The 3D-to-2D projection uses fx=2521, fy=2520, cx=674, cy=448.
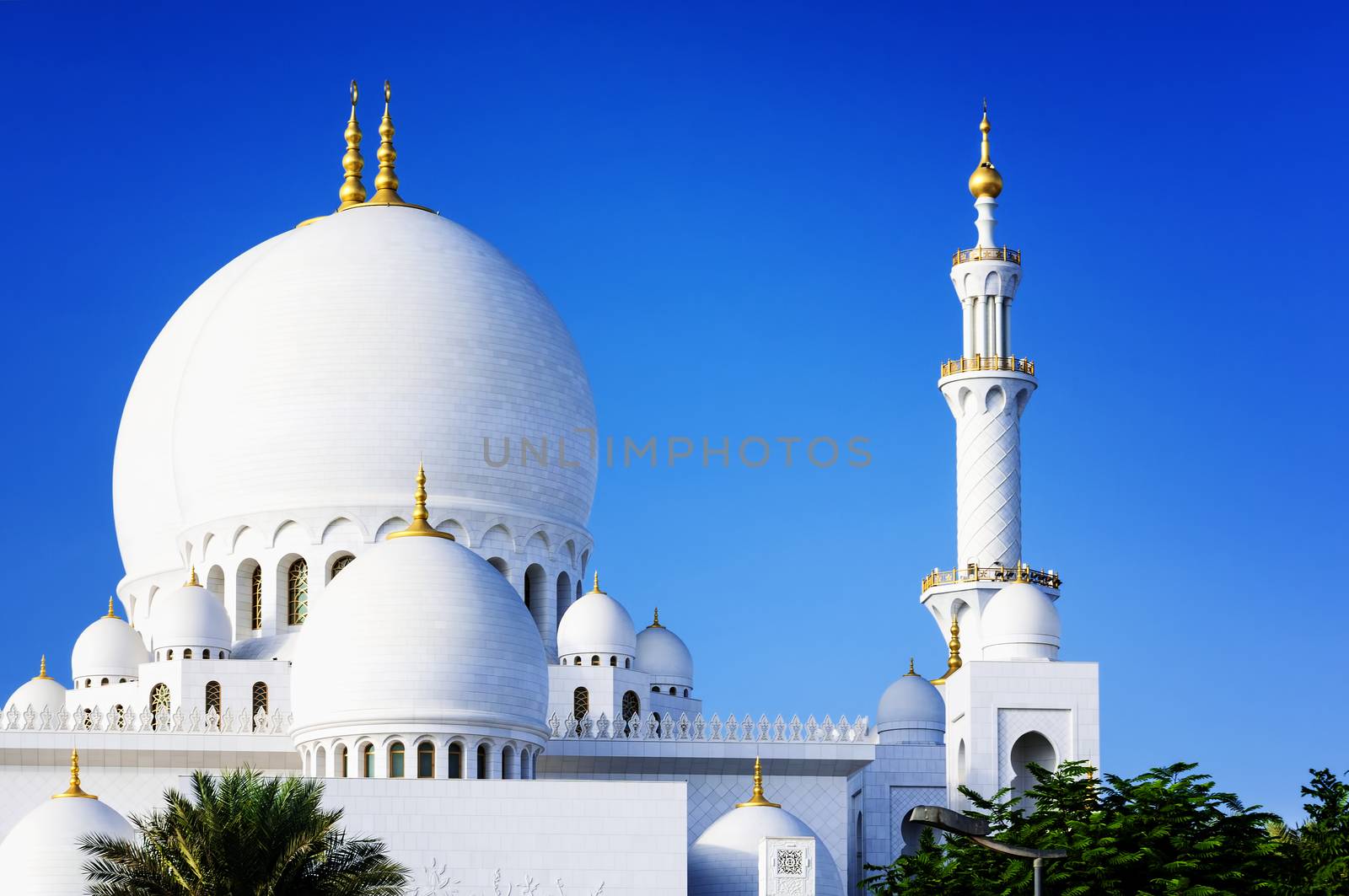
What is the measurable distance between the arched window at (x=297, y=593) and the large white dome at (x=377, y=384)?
3.55 feet

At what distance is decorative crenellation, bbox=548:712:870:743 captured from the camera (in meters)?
41.7

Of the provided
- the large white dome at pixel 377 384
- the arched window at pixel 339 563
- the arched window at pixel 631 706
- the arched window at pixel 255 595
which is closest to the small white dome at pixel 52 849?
the arched window at pixel 339 563

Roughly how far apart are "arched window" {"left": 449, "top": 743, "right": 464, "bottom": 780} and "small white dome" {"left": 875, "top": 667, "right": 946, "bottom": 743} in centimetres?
1109

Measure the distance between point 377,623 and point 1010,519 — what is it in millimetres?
12666

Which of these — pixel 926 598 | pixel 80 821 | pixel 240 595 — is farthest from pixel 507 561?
pixel 80 821

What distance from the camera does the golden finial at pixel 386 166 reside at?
4850cm

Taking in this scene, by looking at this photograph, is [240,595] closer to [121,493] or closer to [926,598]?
[121,493]

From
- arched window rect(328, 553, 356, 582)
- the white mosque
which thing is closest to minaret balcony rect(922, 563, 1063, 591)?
the white mosque

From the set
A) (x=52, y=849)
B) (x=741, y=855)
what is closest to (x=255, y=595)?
(x=52, y=849)

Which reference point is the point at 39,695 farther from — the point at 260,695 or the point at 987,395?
the point at 987,395

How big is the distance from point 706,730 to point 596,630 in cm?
283

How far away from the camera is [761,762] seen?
138 ft

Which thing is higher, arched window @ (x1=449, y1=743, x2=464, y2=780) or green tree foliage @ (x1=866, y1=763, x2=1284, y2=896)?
arched window @ (x1=449, y1=743, x2=464, y2=780)

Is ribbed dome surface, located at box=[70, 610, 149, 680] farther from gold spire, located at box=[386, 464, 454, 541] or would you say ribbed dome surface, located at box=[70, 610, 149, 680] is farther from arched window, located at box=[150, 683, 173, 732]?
gold spire, located at box=[386, 464, 454, 541]
